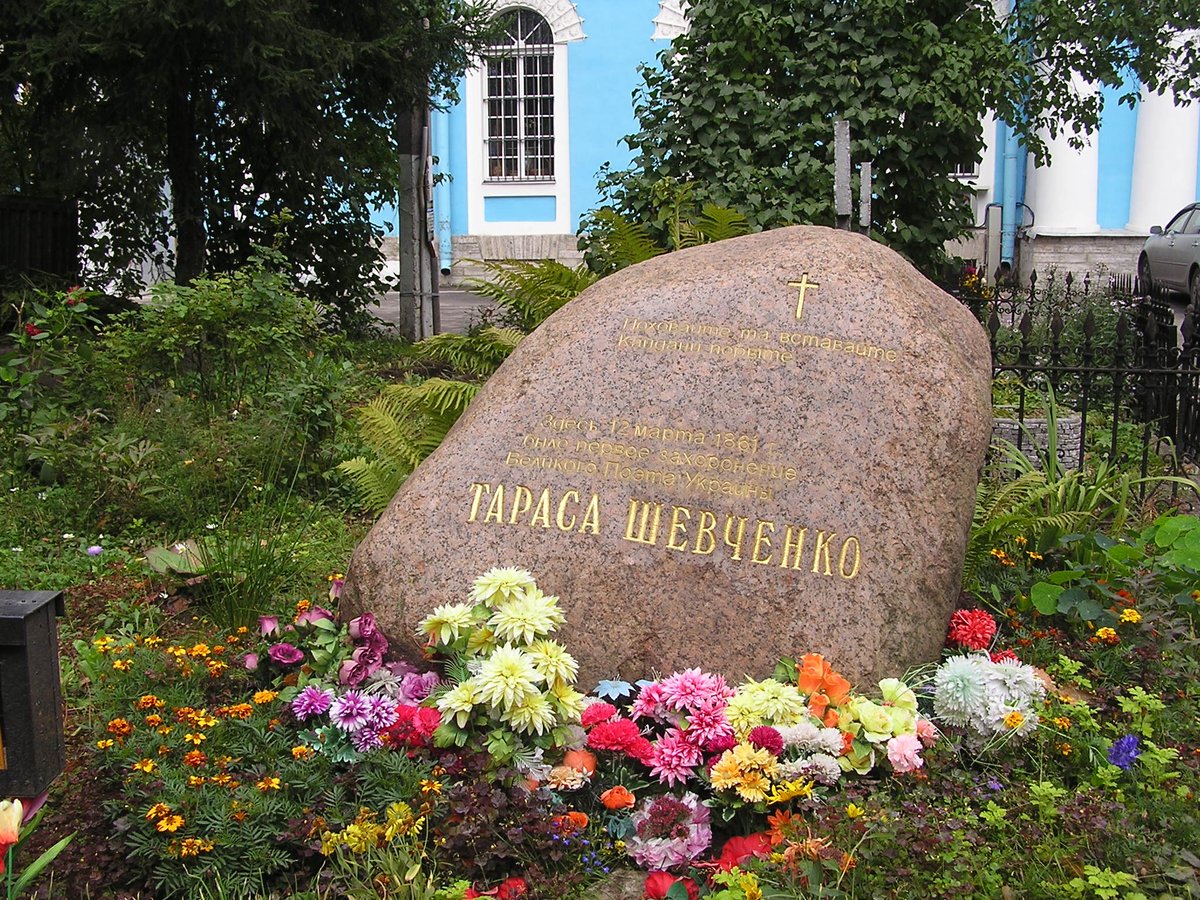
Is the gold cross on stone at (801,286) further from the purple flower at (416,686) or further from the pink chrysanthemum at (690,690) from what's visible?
the purple flower at (416,686)

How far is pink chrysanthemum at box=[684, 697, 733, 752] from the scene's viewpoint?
2.85 meters

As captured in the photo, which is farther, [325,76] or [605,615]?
[325,76]

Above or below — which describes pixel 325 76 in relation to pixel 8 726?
above

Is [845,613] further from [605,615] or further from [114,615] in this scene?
[114,615]

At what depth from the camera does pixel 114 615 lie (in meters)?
4.10

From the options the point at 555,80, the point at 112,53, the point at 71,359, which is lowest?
the point at 71,359

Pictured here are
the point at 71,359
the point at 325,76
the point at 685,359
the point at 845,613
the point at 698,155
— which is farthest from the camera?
the point at 325,76

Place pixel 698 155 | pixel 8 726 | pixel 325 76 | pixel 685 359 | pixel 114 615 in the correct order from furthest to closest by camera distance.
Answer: pixel 325 76
pixel 698 155
pixel 114 615
pixel 685 359
pixel 8 726

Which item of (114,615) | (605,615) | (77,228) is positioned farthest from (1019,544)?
(77,228)

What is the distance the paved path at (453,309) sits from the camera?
1241 centimetres

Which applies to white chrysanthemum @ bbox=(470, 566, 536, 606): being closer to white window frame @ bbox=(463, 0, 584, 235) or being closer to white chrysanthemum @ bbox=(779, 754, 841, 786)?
white chrysanthemum @ bbox=(779, 754, 841, 786)

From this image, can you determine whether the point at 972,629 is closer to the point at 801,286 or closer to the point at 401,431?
the point at 801,286

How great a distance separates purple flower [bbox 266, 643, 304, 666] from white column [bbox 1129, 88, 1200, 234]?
16441 mm

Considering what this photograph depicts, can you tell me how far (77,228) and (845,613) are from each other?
24.8 ft
